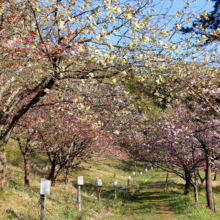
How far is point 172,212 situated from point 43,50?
1046 centimetres

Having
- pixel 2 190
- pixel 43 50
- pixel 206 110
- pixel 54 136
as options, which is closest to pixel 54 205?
pixel 2 190

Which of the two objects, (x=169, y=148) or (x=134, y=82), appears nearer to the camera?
(x=134, y=82)

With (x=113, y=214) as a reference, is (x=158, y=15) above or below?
above

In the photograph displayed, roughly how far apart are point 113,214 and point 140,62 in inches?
332

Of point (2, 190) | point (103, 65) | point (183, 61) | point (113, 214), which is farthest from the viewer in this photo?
point (113, 214)

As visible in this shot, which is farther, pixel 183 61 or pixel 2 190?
A: pixel 2 190

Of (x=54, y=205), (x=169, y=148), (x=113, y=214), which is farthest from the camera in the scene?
(x=169, y=148)

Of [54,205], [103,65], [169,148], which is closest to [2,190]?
[54,205]

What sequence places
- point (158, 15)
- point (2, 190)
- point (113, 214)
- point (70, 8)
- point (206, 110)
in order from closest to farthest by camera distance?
point (158, 15)
point (70, 8)
point (2, 190)
point (113, 214)
point (206, 110)

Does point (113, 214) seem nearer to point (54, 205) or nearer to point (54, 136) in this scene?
point (54, 205)

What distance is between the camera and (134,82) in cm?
639

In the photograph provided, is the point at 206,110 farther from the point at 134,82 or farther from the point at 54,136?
the point at 54,136

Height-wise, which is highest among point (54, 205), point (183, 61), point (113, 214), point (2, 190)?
point (183, 61)

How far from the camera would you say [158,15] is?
608cm
